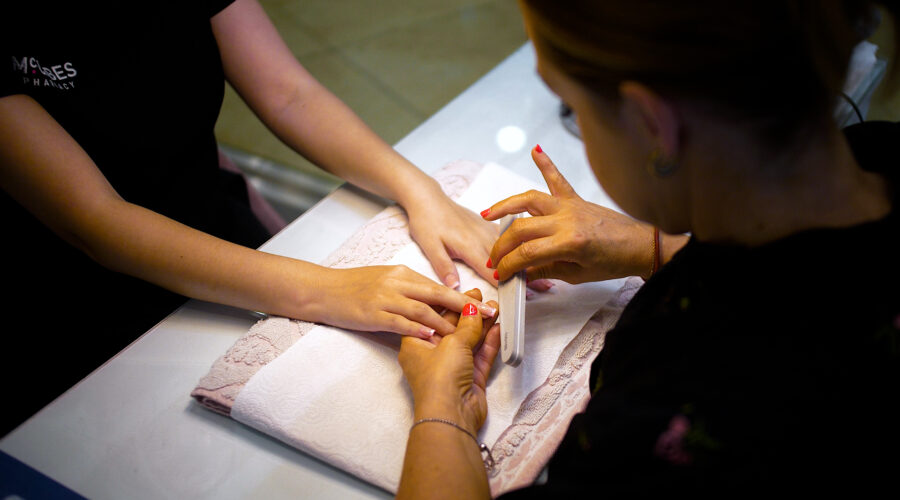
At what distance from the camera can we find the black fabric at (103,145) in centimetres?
67

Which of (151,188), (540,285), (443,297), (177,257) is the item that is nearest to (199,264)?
(177,257)

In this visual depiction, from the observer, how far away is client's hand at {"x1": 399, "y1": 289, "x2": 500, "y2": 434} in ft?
1.79

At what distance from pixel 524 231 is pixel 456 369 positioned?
0.17 m

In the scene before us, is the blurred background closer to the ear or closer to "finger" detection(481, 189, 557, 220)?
"finger" detection(481, 189, 557, 220)

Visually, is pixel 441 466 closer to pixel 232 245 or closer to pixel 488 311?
pixel 488 311

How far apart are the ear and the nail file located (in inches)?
9.3

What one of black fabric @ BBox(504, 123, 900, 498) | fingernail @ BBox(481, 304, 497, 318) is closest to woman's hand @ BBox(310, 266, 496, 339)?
fingernail @ BBox(481, 304, 497, 318)

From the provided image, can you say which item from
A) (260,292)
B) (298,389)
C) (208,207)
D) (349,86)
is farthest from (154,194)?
(349,86)

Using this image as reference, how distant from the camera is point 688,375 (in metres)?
0.39

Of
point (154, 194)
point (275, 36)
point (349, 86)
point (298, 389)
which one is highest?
point (275, 36)

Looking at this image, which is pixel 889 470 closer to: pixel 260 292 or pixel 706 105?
pixel 706 105

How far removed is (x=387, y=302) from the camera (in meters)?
0.63

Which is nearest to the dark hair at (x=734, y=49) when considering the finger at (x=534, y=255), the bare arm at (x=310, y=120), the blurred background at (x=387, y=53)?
the finger at (x=534, y=255)

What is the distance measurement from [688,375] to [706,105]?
0.57ft
